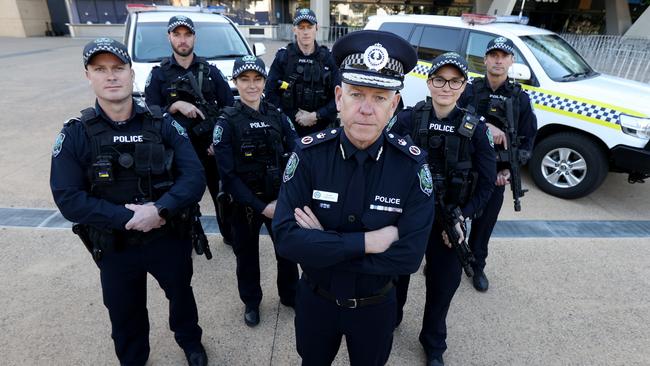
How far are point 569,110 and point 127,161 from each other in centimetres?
469

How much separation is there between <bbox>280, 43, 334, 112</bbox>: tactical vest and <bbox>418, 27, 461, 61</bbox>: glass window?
2.35m

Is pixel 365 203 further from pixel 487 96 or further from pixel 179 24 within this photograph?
pixel 179 24

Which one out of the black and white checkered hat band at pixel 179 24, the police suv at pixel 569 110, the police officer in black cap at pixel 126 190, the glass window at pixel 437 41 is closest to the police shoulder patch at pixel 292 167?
the police officer in black cap at pixel 126 190

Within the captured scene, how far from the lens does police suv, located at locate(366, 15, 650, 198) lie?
13.8ft

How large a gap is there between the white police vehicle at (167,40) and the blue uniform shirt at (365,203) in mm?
3579

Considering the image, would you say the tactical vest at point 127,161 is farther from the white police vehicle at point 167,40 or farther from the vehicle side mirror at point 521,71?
the vehicle side mirror at point 521,71

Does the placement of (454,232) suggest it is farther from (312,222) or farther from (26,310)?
(26,310)

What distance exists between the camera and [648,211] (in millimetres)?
4480

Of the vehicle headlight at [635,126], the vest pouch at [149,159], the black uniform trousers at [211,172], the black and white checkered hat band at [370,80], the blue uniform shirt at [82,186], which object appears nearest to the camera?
the black and white checkered hat band at [370,80]

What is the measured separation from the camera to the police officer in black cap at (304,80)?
3.82 m

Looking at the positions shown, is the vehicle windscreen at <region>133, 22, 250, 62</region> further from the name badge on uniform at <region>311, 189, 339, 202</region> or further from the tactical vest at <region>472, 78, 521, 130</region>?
the name badge on uniform at <region>311, 189, 339, 202</region>

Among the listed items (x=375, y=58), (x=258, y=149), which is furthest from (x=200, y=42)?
(x=375, y=58)

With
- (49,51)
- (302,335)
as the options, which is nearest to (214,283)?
(302,335)

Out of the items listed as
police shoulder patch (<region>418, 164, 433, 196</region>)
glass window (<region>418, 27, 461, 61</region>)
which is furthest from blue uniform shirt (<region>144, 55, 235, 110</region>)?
glass window (<region>418, 27, 461, 61</region>)
